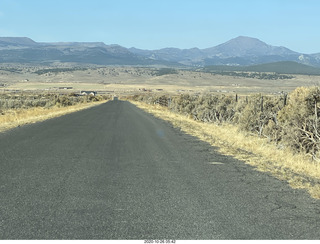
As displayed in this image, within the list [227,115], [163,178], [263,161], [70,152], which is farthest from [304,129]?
[227,115]

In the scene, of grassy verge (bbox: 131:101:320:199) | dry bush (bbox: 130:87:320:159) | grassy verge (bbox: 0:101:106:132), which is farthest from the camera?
grassy verge (bbox: 0:101:106:132)

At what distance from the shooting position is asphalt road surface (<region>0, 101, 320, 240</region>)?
5121mm

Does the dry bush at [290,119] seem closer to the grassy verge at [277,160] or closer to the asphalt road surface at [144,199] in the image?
the grassy verge at [277,160]

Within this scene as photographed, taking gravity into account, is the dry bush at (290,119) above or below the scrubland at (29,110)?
above

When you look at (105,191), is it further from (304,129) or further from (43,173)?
(304,129)

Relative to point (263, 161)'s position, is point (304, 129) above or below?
above

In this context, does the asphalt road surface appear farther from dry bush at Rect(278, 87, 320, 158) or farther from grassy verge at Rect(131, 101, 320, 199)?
dry bush at Rect(278, 87, 320, 158)

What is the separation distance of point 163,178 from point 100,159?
300cm

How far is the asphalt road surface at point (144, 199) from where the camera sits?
5.12 m

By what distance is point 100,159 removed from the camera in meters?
10.8

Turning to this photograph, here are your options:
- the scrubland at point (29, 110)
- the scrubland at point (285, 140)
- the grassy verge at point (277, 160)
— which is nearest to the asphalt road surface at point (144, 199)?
the grassy verge at point (277, 160)

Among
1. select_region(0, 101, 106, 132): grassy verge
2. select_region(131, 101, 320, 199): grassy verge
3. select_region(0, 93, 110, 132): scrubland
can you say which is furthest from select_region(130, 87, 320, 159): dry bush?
select_region(0, 93, 110, 132): scrubland

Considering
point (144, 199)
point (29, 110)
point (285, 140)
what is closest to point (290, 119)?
point (285, 140)

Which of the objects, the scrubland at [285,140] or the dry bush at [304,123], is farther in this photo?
the dry bush at [304,123]
